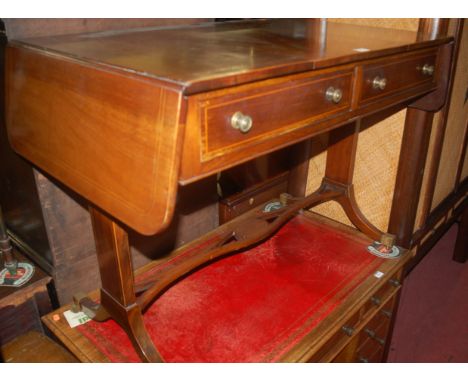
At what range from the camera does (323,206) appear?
2.08 m

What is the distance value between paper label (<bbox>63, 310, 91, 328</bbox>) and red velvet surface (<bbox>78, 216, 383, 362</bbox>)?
2 centimetres

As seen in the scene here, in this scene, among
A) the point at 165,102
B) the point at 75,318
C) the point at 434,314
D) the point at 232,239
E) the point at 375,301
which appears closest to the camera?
the point at 165,102

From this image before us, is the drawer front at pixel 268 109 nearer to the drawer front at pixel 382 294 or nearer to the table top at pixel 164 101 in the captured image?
the table top at pixel 164 101

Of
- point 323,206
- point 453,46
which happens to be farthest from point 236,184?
point 453,46

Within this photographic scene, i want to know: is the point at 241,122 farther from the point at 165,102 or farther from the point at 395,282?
the point at 395,282

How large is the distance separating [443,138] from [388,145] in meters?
0.32

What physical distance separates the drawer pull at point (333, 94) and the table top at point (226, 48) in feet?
0.23

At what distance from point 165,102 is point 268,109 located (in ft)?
0.86

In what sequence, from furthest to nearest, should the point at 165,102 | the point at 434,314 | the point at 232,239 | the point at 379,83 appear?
1. the point at 434,314
2. the point at 232,239
3. the point at 379,83
4. the point at 165,102

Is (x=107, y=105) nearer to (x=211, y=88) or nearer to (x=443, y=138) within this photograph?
(x=211, y=88)

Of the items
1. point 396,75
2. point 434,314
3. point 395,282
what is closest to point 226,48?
point 396,75

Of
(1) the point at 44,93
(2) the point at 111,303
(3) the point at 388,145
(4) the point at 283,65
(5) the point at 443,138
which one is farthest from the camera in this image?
(5) the point at 443,138

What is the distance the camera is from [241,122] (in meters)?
0.88

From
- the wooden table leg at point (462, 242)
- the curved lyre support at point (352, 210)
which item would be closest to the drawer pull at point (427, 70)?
the curved lyre support at point (352, 210)
